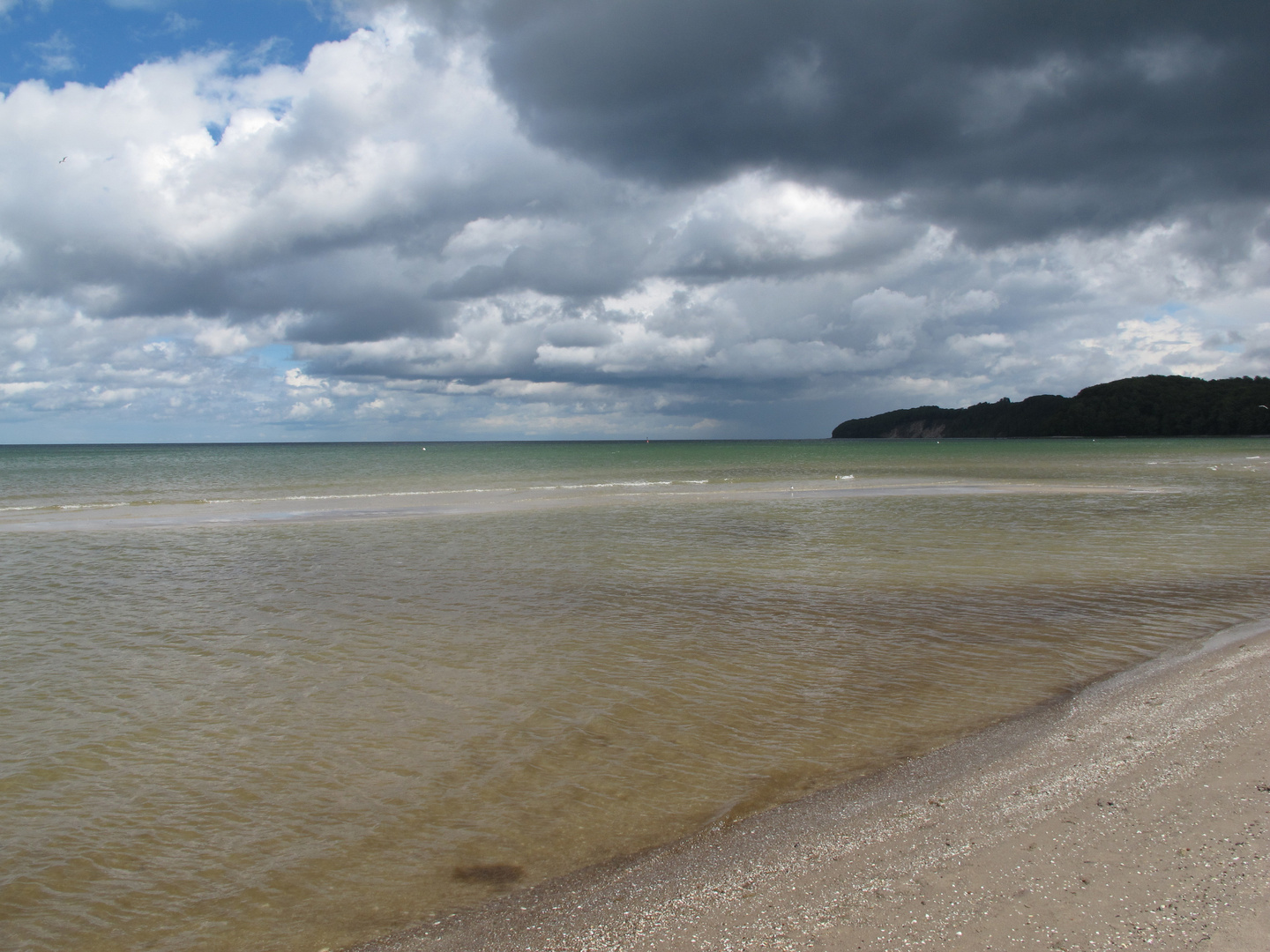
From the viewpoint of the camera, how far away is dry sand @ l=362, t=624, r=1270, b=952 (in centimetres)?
368

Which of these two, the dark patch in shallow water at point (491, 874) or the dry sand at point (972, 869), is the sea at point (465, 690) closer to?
the dark patch in shallow water at point (491, 874)

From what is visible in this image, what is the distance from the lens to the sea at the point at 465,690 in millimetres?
4855

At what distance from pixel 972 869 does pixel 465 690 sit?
5.44 metres

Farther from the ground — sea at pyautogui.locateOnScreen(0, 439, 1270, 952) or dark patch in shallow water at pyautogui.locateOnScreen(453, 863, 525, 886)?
sea at pyautogui.locateOnScreen(0, 439, 1270, 952)

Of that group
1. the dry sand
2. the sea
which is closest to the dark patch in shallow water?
the sea

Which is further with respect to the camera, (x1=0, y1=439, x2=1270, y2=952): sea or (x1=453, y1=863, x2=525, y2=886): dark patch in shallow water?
(x1=0, y1=439, x2=1270, y2=952): sea

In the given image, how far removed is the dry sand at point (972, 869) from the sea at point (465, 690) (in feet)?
1.33

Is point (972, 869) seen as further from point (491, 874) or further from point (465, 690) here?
point (465, 690)

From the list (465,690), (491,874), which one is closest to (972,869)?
A: (491,874)

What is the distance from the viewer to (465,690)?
8.18m

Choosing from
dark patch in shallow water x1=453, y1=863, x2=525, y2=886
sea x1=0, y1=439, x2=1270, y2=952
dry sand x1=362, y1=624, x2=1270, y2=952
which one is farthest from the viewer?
sea x1=0, y1=439, x2=1270, y2=952

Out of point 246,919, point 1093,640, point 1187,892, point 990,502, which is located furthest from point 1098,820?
point 990,502

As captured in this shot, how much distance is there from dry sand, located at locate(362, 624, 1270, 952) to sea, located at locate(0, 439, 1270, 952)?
1.33 feet

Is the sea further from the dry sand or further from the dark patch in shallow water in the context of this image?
the dry sand
